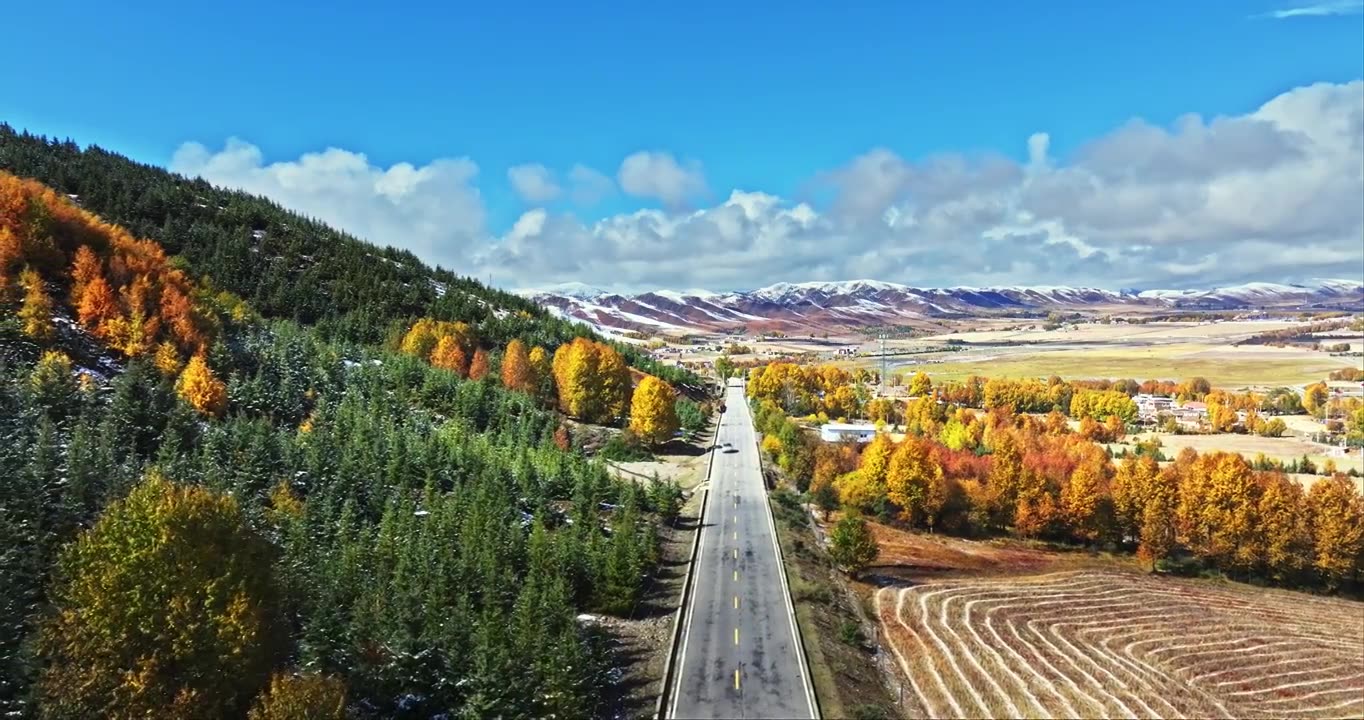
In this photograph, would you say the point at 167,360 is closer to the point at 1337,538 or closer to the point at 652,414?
the point at 652,414

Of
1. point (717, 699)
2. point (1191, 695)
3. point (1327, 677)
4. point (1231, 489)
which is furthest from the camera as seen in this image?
point (1231, 489)

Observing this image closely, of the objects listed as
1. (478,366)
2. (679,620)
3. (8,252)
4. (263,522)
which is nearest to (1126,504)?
(679,620)

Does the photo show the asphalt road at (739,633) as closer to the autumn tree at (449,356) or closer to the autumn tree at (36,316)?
the autumn tree at (449,356)

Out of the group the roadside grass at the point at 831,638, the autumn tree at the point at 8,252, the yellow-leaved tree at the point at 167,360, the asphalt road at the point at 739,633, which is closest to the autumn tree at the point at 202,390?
the yellow-leaved tree at the point at 167,360

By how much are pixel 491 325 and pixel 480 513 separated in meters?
111

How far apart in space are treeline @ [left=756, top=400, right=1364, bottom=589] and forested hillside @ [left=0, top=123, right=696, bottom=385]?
7532 centimetres

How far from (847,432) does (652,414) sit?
172 ft

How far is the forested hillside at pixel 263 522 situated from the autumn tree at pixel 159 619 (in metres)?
0.09

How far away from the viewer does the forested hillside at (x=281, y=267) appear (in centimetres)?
15650

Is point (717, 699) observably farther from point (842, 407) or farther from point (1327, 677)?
point (842, 407)

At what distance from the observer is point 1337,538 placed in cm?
7619

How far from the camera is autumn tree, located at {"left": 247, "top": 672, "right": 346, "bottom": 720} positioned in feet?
86.1

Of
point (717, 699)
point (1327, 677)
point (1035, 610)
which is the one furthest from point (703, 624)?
point (1327, 677)

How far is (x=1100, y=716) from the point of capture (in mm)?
43406
